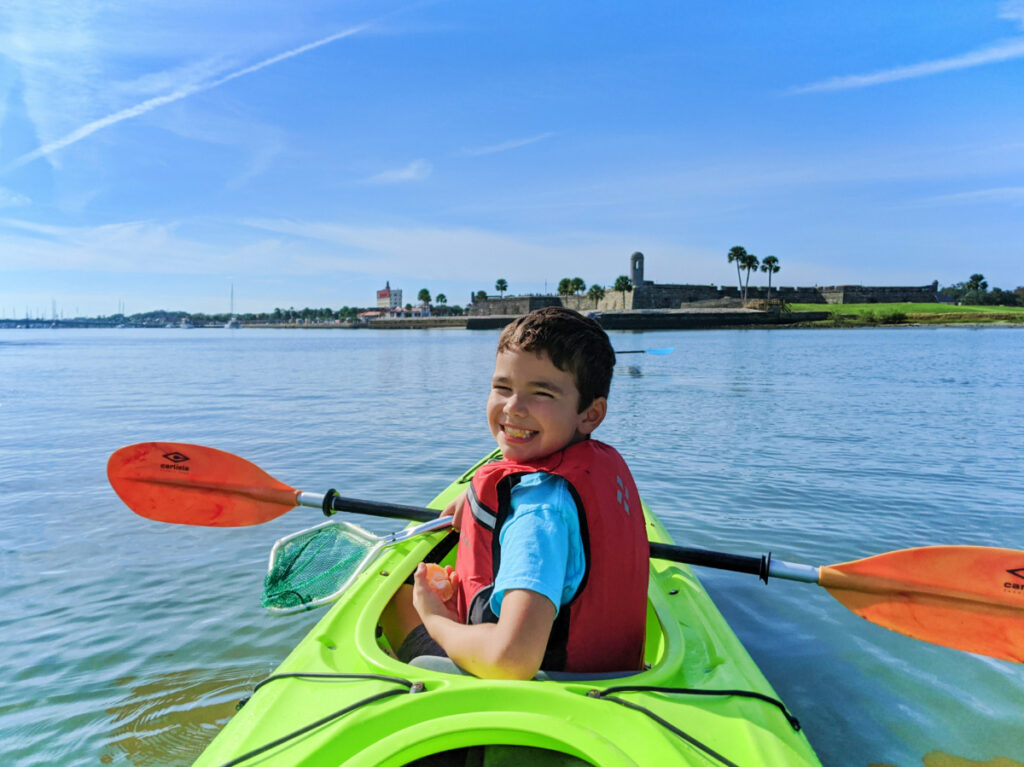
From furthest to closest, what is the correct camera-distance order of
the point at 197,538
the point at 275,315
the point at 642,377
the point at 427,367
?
the point at 275,315 → the point at 427,367 → the point at 642,377 → the point at 197,538

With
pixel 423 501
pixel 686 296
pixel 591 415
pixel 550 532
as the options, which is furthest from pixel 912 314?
pixel 550 532

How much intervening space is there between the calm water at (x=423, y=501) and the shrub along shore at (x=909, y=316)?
59450 millimetres

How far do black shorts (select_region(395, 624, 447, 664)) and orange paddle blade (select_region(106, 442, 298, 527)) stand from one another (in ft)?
6.82

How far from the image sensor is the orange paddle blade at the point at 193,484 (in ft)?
13.7

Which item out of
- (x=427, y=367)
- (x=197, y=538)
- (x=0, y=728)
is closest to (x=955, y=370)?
(x=427, y=367)

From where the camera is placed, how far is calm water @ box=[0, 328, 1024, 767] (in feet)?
10.1

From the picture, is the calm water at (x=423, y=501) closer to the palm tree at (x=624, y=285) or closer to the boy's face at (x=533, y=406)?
the boy's face at (x=533, y=406)

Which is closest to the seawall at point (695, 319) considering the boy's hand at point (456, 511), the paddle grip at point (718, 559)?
the boy's hand at point (456, 511)

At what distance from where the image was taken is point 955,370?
21078 mm

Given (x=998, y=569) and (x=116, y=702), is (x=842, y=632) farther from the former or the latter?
(x=116, y=702)

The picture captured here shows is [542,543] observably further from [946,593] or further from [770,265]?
[770,265]

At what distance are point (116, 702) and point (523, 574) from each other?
2768 mm

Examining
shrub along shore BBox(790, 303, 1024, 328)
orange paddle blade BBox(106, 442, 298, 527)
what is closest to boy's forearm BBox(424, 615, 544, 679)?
orange paddle blade BBox(106, 442, 298, 527)

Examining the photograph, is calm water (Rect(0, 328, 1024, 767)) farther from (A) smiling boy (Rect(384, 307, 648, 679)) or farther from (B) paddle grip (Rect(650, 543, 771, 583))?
(A) smiling boy (Rect(384, 307, 648, 679))
